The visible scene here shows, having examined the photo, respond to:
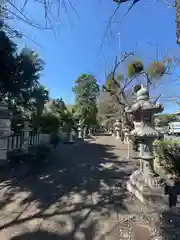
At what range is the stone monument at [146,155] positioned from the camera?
4.15 meters

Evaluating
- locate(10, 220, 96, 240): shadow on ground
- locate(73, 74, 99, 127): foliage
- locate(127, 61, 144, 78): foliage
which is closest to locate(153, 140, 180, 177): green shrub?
locate(10, 220, 96, 240): shadow on ground

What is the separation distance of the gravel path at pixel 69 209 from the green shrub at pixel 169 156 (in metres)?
1.64

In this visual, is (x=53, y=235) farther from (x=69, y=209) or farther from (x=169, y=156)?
(x=169, y=156)

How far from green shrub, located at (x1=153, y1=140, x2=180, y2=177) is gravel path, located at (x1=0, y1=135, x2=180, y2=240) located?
1.64 m

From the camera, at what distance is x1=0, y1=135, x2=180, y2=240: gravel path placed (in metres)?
3.01

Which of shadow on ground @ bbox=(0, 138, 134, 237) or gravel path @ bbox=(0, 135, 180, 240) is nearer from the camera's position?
gravel path @ bbox=(0, 135, 180, 240)

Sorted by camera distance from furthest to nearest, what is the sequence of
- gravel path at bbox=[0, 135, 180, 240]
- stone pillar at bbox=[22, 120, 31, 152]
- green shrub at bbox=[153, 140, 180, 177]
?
stone pillar at bbox=[22, 120, 31, 152]
green shrub at bbox=[153, 140, 180, 177]
gravel path at bbox=[0, 135, 180, 240]

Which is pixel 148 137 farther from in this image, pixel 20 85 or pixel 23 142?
pixel 20 85

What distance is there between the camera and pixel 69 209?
381cm

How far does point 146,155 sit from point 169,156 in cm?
224

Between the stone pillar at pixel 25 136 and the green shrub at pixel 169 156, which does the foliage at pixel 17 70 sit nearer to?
the stone pillar at pixel 25 136

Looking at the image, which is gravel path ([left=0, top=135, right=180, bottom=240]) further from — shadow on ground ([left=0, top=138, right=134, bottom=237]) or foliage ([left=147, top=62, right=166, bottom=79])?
foliage ([left=147, top=62, right=166, bottom=79])

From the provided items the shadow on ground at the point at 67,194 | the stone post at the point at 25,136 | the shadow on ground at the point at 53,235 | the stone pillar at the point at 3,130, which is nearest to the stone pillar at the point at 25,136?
the stone post at the point at 25,136

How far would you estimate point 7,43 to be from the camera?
839cm
